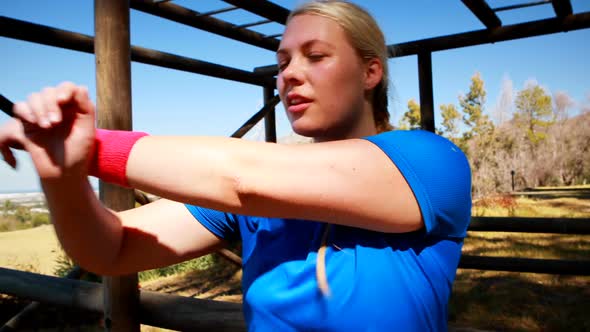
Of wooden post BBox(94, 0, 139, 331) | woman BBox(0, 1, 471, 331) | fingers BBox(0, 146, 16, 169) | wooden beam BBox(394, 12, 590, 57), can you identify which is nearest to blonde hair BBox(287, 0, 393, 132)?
woman BBox(0, 1, 471, 331)

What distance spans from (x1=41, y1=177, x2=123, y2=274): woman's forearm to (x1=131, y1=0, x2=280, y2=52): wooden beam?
2.30 meters

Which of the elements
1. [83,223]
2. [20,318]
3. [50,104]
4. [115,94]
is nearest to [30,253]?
[20,318]

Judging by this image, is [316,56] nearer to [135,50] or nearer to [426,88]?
[135,50]

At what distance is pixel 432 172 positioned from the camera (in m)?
0.78

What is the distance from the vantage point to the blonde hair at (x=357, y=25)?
1.07 m

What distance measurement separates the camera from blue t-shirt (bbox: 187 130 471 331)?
80 cm

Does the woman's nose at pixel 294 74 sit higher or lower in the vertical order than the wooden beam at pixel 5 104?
lower

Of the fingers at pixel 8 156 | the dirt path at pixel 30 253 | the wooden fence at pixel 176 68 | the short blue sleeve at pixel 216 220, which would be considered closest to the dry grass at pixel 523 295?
the wooden fence at pixel 176 68

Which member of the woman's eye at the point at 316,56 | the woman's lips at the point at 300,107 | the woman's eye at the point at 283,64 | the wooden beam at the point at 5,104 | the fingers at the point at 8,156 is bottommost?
the fingers at the point at 8,156

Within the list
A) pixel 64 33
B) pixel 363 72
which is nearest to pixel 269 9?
pixel 64 33

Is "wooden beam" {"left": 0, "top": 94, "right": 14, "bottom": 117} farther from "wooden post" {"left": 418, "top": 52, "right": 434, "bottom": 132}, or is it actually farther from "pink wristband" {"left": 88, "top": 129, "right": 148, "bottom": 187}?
"wooden post" {"left": 418, "top": 52, "right": 434, "bottom": 132}

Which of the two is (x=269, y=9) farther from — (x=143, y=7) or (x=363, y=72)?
(x=363, y=72)

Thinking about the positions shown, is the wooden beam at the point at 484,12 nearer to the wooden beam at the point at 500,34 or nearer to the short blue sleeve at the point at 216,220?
the wooden beam at the point at 500,34

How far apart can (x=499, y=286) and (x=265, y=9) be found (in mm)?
4081
